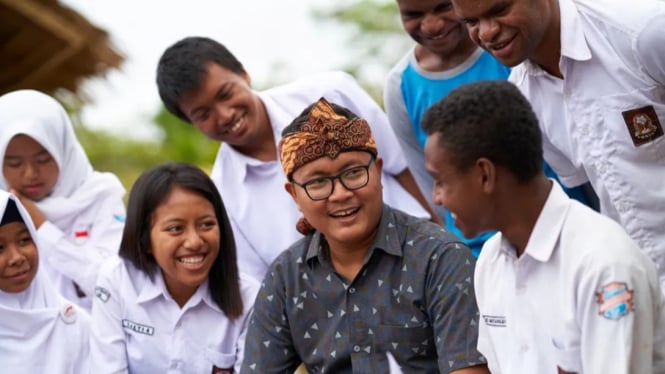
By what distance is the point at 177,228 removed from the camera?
4.09m

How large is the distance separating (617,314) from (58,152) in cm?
316

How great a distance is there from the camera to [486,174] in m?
2.75

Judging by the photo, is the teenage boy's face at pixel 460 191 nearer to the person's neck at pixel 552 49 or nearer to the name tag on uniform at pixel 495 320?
the name tag on uniform at pixel 495 320

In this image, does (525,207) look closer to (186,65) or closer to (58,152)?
(186,65)

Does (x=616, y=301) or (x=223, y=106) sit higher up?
(x=223, y=106)

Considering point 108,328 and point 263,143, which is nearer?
point 108,328

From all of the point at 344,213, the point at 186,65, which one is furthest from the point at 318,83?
the point at 344,213

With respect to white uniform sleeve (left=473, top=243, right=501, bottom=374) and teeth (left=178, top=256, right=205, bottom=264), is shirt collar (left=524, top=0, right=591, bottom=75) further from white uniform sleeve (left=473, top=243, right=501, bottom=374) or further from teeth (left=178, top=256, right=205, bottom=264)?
teeth (left=178, top=256, right=205, bottom=264)

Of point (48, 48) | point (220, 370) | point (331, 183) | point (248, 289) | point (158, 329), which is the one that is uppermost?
point (48, 48)

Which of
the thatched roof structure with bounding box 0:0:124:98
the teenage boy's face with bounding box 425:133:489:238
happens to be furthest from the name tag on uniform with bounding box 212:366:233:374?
the thatched roof structure with bounding box 0:0:124:98

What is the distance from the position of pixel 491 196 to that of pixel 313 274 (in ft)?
3.15

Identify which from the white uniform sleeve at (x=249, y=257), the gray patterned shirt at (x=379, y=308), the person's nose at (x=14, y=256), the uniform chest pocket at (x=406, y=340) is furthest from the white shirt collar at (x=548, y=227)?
the person's nose at (x=14, y=256)

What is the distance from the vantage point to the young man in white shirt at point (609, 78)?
3.10 meters

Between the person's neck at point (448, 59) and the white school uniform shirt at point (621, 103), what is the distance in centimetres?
90
